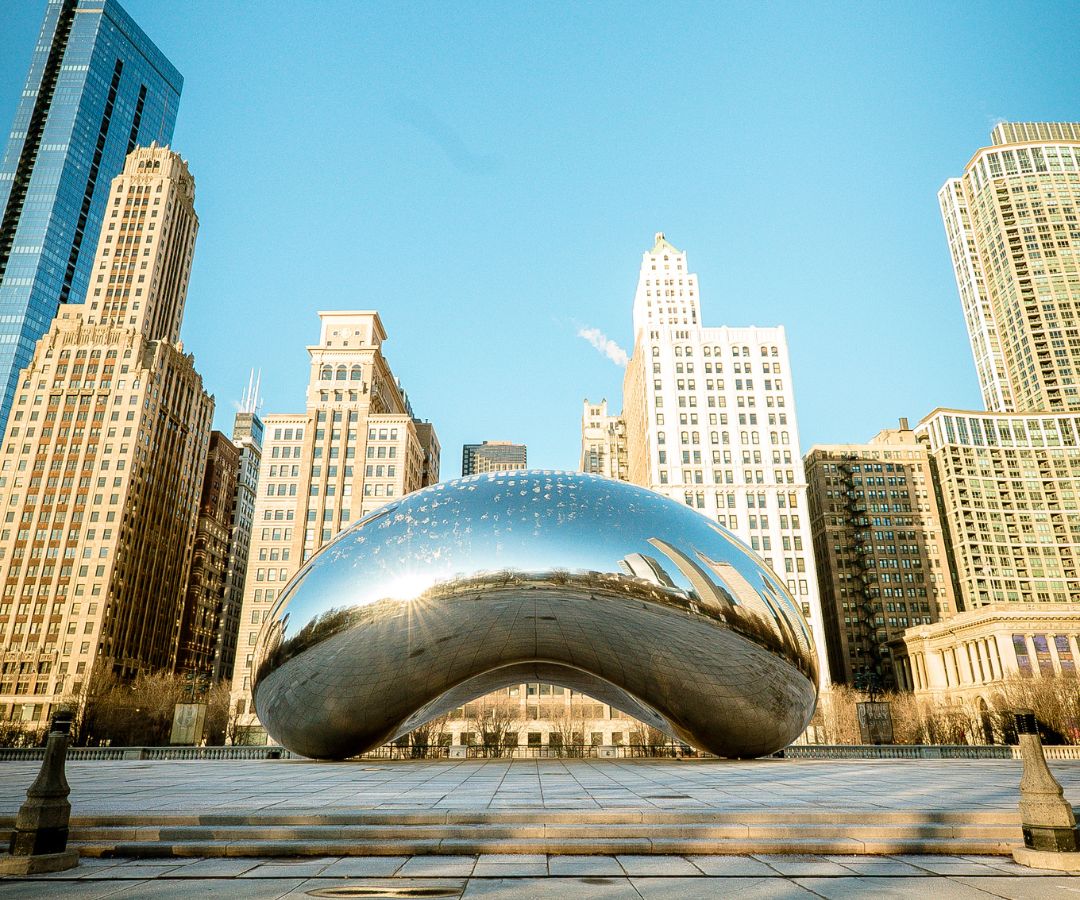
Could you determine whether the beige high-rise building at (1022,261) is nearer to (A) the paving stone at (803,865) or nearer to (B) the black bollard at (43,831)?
(A) the paving stone at (803,865)

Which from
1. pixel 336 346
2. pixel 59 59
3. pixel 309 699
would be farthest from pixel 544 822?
pixel 59 59

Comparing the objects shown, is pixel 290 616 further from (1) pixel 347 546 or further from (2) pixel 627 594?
(2) pixel 627 594

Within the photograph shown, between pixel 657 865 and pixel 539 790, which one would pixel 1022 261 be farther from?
pixel 657 865

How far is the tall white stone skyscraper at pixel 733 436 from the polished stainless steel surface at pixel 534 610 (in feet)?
248

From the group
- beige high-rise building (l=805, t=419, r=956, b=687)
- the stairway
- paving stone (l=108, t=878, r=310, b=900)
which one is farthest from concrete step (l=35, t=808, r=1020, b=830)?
beige high-rise building (l=805, t=419, r=956, b=687)

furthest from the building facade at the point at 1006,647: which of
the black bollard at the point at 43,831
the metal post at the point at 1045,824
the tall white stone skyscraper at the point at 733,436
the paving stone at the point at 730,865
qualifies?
the black bollard at the point at 43,831

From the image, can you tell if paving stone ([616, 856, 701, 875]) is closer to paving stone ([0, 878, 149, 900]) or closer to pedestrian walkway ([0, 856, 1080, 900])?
pedestrian walkway ([0, 856, 1080, 900])

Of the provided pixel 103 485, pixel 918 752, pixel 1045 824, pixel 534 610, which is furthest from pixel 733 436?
pixel 1045 824

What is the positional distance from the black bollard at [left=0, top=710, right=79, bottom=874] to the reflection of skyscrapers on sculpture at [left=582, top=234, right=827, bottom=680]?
269 feet

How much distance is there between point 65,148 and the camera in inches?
5458

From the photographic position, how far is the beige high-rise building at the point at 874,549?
11125 cm

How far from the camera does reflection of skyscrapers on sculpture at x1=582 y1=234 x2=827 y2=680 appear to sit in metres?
86.9

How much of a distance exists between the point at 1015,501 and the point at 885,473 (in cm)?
2185

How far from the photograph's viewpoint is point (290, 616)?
1191 cm
